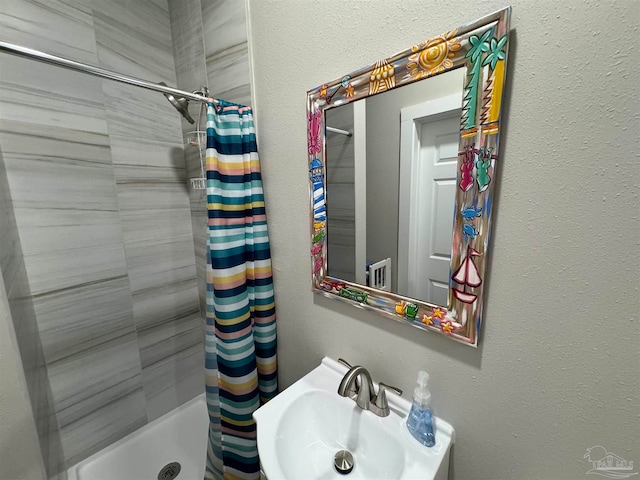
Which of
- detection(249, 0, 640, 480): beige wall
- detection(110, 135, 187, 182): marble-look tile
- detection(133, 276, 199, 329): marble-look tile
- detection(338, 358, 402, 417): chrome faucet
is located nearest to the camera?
detection(249, 0, 640, 480): beige wall

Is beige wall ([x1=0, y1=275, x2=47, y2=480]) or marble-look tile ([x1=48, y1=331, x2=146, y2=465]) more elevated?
beige wall ([x1=0, y1=275, x2=47, y2=480])

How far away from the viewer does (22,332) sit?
899 millimetres

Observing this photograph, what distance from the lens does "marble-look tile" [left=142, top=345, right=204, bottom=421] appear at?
1520 millimetres

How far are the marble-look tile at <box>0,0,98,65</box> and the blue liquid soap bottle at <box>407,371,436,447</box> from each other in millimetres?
Result: 1841

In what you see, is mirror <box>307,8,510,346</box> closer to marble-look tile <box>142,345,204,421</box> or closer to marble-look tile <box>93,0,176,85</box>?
A: marble-look tile <box>93,0,176,85</box>

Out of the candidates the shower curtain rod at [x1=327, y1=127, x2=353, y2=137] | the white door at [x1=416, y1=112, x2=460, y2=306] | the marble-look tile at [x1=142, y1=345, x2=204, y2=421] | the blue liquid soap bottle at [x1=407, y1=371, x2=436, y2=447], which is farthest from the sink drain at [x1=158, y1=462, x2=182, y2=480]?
the shower curtain rod at [x1=327, y1=127, x2=353, y2=137]

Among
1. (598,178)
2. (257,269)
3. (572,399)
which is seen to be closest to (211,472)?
(257,269)

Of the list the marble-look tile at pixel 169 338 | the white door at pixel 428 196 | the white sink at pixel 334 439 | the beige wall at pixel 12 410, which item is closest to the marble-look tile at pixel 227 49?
the white door at pixel 428 196

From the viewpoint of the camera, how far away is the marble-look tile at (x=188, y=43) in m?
1.24

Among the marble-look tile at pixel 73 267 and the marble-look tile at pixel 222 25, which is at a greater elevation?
the marble-look tile at pixel 222 25

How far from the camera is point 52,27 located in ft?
3.52

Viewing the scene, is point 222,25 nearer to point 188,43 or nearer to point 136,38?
point 188,43

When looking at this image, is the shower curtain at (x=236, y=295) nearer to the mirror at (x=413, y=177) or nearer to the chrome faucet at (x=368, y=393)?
the mirror at (x=413, y=177)

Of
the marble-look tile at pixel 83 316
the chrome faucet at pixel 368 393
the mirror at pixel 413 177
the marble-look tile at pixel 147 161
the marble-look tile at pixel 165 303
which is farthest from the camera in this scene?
the marble-look tile at pixel 165 303
